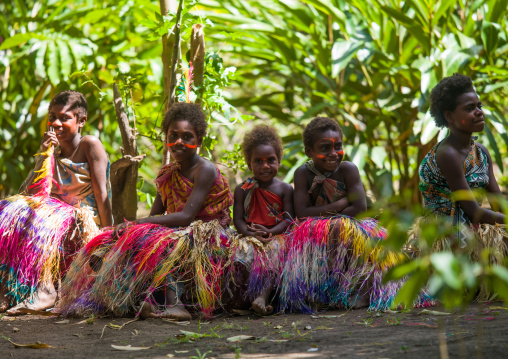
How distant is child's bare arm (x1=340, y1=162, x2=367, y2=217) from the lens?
3.01 metres

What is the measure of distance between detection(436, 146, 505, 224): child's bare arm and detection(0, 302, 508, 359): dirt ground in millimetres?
473

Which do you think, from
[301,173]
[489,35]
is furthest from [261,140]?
[489,35]

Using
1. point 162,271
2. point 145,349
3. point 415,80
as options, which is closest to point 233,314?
point 162,271

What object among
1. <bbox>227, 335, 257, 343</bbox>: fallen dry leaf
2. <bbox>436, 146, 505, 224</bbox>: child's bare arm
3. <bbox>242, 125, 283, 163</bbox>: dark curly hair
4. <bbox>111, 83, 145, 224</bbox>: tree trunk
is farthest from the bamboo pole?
<bbox>227, 335, 257, 343</bbox>: fallen dry leaf

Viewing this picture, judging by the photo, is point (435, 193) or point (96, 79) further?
point (96, 79)

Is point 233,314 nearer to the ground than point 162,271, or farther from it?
nearer to the ground

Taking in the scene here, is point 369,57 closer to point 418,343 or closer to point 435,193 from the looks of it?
point 435,193

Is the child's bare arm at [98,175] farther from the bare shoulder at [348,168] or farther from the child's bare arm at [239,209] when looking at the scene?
the bare shoulder at [348,168]

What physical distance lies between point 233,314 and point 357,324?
2.36 feet

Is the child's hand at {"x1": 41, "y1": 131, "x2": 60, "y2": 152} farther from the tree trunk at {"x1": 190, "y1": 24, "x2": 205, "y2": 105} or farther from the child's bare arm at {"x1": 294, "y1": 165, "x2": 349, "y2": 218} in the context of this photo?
the child's bare arm at {"x1": 294, "y1": 165, "x2": 349, "y2": 218}

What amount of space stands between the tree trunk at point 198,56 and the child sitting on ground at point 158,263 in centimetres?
69

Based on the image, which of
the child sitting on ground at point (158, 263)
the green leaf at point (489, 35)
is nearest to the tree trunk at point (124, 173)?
the child sitting on ground at point (158, 263)

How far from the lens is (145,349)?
2.03 m

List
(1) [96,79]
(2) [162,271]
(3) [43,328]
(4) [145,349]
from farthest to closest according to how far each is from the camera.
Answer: (1) [96,79]
(2) [162,271]
(3) [43,328]
(4) [145,349]
